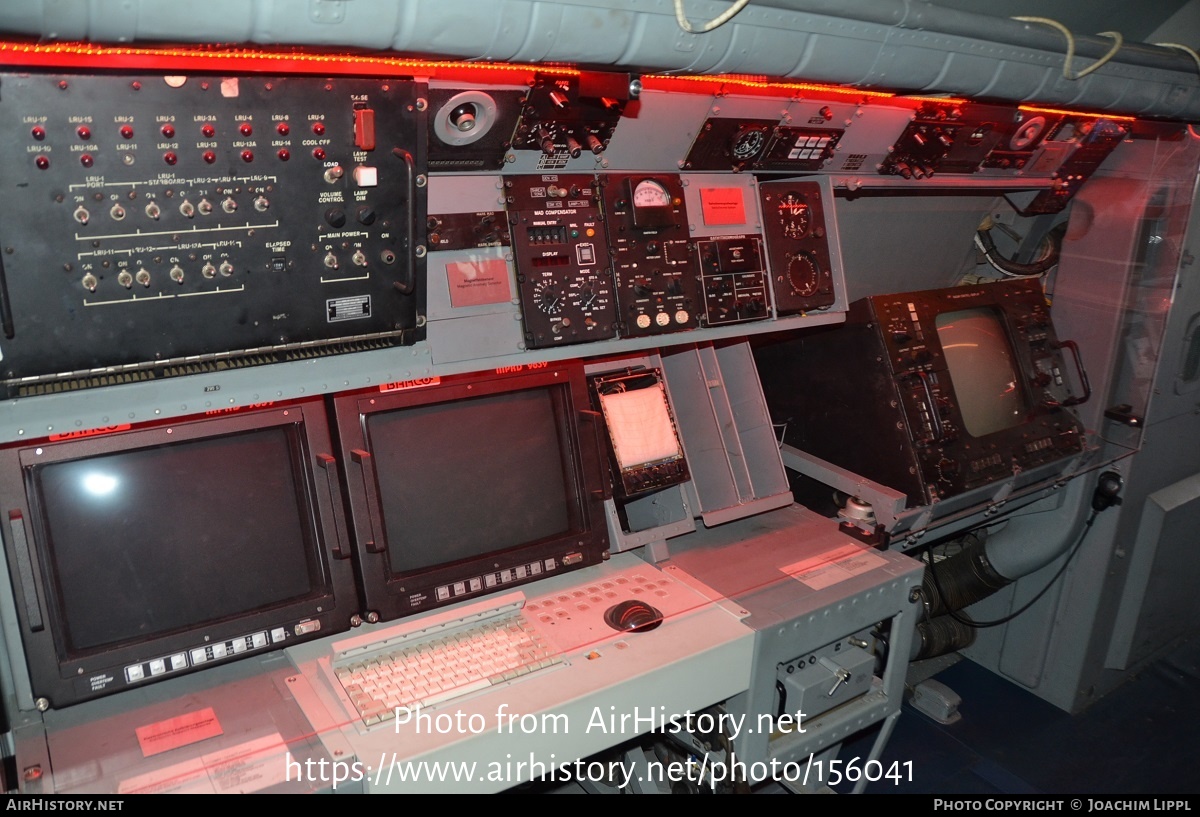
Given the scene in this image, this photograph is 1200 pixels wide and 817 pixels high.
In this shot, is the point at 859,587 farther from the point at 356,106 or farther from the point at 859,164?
the point at 356,106

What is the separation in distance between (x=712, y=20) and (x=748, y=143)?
0.85 meters

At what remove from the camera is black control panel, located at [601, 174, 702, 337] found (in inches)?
102

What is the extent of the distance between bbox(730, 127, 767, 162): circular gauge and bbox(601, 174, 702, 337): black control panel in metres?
0.22

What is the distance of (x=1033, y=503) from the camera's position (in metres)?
3.97

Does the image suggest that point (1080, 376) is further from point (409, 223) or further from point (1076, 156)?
point (409, 223)

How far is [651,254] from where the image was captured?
2.67 meters

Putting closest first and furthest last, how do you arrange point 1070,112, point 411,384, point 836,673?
point 411,384 → point 836,673 → point 1070,112

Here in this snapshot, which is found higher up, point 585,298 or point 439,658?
point 585,298

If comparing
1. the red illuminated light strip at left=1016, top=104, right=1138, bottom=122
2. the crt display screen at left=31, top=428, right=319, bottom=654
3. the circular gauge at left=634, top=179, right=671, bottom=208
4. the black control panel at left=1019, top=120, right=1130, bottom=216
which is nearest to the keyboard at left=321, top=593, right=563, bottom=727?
the crt display screen at left=31, top=428, right=319, bottom=654

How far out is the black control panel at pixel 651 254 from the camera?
2596 mm

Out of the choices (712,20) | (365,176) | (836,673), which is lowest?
(836,673)

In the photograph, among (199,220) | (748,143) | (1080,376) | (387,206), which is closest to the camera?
(199,220)

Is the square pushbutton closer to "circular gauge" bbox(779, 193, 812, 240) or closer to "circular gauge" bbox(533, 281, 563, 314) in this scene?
"circular gauge" bbox(533, 281, 563, 314)

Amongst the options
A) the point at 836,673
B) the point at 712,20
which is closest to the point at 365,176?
the point at 712,20
